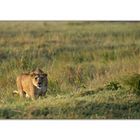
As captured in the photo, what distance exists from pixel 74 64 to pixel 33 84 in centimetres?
36

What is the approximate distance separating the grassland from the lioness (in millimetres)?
46

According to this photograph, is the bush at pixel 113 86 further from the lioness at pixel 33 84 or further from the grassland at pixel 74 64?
the lioness at pixel 33 84

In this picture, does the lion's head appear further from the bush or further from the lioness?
the bush

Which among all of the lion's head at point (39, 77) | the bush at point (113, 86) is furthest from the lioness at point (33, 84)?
A: the bush at point (113, 86)

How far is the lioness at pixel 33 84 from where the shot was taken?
13.4 m

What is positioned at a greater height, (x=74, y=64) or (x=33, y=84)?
(x=74, y=64)

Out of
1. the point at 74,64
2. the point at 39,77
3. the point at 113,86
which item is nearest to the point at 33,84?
the point at 39,77

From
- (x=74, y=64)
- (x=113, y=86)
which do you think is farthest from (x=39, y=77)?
(x=113, y=86)

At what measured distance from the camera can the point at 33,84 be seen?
44.2 ft

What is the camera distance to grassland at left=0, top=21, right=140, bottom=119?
13.4 metres

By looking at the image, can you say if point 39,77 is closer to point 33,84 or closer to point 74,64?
point 33,84
